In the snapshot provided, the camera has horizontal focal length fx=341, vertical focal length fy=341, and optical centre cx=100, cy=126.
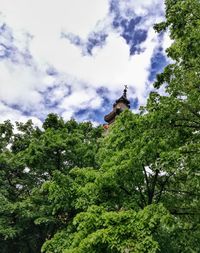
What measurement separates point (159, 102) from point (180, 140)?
4.45 ft

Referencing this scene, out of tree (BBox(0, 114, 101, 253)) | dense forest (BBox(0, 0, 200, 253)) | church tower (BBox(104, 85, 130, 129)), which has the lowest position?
dense forest (BBox(0, 0, 200, 253))

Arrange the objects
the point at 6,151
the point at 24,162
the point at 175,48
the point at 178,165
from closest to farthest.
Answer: the point at 178,165
the point at 175,48
the point at 24,162
the point at 6,151

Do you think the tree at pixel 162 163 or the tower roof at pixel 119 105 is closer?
the tree at pixel 162 163

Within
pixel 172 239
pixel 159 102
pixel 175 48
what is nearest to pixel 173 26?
pixel 175 48

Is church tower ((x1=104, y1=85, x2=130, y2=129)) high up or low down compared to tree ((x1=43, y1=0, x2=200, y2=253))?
up

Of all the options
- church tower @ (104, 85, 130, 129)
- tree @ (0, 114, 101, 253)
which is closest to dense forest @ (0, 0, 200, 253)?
tree @ (0, 114, 101, 253)

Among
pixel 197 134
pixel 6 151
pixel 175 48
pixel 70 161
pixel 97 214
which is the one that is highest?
pixel 6 151

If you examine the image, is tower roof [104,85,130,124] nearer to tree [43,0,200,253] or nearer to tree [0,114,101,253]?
tree [0,114,101,253]

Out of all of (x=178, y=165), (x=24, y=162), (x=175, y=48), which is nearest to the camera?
(x=178, y=165)

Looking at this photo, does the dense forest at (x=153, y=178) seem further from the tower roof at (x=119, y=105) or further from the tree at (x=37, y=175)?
the tower roof at (x=119, y=105)

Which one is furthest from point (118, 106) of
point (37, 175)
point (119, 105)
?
point (37, 175)

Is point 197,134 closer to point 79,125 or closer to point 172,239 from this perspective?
point 172,239

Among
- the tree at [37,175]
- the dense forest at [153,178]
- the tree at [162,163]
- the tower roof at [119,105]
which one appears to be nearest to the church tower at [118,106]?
the tower roof at [119,105]

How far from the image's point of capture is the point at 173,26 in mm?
10531
